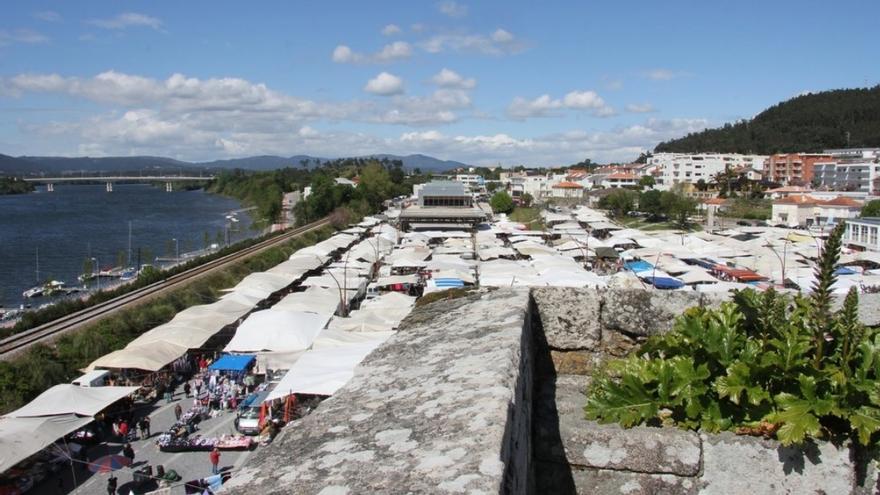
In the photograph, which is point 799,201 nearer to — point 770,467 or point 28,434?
point 28,434

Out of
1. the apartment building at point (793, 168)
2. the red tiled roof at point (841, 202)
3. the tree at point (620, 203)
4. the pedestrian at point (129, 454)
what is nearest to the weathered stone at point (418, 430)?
the pedestrian at point (129, 454)

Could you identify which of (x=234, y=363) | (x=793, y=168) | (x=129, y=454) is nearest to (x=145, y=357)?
(x=234, y=363)

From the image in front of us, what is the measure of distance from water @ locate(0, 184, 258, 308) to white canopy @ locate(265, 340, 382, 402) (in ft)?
99.0

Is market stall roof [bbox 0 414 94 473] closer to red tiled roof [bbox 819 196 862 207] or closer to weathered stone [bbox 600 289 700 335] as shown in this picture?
weathered stone [bbox 600 289 700 335]

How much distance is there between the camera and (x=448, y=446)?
167cm

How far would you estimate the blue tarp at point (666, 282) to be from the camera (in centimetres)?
2641

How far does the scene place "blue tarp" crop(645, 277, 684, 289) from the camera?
26406mm

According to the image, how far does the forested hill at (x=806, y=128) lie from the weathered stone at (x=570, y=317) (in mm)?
149001

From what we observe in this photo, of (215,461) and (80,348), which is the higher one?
(80,348)

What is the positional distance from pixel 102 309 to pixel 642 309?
1032 inches

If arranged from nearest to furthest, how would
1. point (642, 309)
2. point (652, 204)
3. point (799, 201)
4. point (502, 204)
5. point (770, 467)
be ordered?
1. point (770, 467)
2. point (642, 309)
3. point (799, 201)
4. point (652, 204)
5. point (502, 204)

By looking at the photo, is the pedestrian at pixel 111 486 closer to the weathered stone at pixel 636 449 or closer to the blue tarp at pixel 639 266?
the weathered stone at pixel 636 449

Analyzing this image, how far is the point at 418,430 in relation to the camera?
1.83 metres

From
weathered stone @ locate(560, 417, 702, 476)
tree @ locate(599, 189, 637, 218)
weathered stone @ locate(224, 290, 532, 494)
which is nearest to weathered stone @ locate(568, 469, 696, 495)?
weathered stone @ locate(560, 417, 702, 476)
